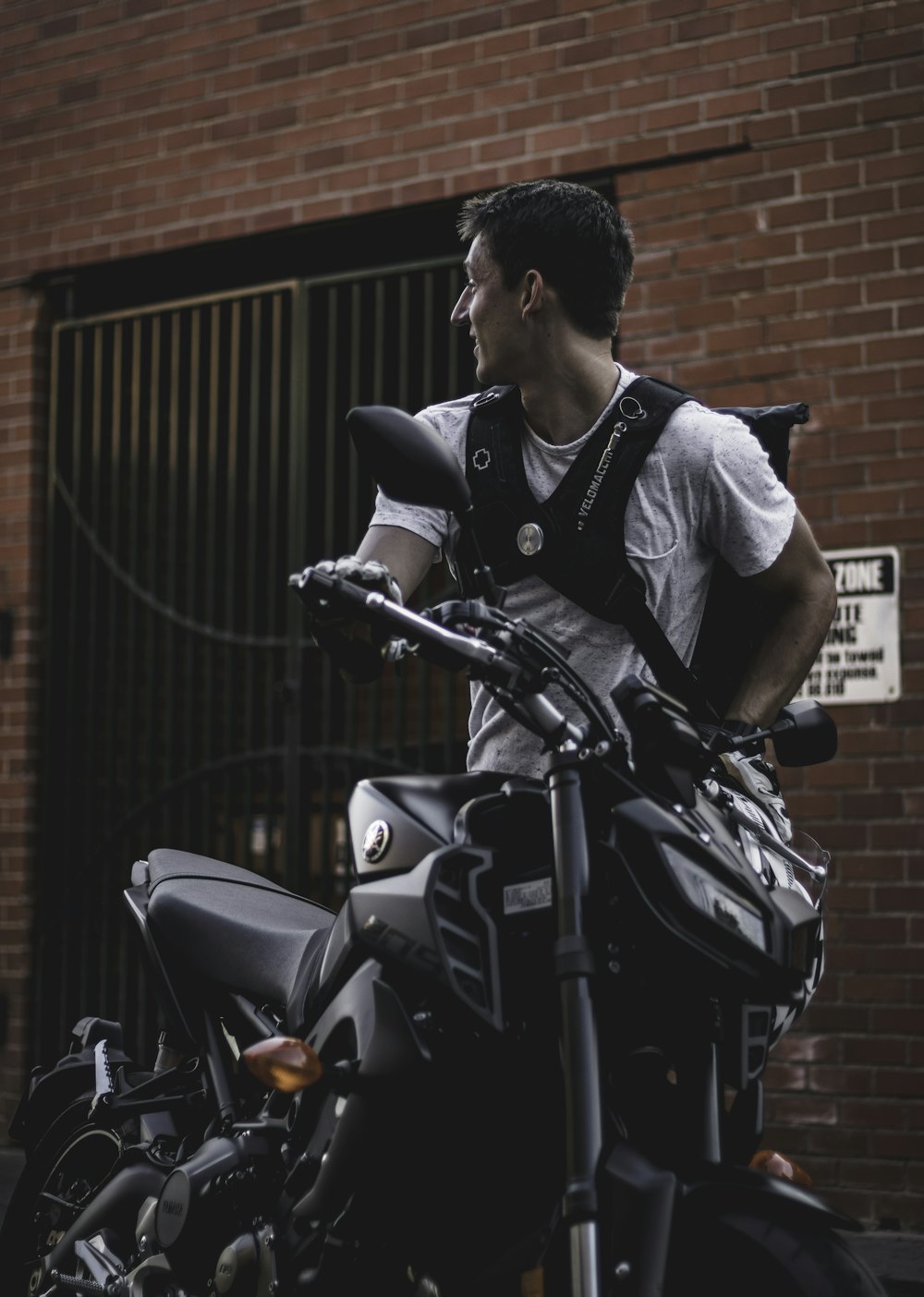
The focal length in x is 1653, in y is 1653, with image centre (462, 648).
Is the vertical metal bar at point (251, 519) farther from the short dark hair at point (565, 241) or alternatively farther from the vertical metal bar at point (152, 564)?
the short dark hair at point (565, 241)

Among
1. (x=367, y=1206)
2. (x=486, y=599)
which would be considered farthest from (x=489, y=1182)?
(x=486, y=599)

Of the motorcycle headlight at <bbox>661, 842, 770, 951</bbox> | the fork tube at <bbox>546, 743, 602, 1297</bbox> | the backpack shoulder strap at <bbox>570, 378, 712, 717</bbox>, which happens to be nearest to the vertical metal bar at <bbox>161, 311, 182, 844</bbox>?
the backpack shoulder strap at <bbox>570, 378, 712, 717</bbox>

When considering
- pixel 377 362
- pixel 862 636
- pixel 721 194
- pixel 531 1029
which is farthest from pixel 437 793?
pixel 377 362

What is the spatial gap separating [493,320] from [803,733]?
3.31 feet

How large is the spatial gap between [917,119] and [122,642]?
3.70 meters

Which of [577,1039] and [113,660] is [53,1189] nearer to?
[577,1039]

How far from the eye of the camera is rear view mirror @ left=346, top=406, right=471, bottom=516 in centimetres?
213

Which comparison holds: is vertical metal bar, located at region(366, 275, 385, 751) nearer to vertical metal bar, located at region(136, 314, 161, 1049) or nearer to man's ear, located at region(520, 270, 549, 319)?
vertical metal bar, located at region(136, 314, 161, 1049)

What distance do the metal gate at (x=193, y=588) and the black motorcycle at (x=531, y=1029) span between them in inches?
150

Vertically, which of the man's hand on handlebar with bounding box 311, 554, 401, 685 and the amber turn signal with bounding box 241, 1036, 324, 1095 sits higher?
the man's hand on handlebar with bounding box 311, 554, 401, 685

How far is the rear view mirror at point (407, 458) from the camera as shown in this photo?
2129 millimetres

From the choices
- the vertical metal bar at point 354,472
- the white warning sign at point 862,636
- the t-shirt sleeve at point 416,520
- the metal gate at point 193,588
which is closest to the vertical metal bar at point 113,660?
the metal gate at point 193,588

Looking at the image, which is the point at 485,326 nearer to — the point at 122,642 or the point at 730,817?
the point at 730,817

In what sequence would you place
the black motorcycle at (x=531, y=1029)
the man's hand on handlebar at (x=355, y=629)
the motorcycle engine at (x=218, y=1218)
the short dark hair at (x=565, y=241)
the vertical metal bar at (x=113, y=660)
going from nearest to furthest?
the black motorcycle at (x=531, y=1029) < the man's hand on handlebar at (x=355, y=629) < the motorcycle engine at (x=218, y=1218) < the short dark hair at (x=565, y=241) < the vertical metal bar at (x=113, y=660)
